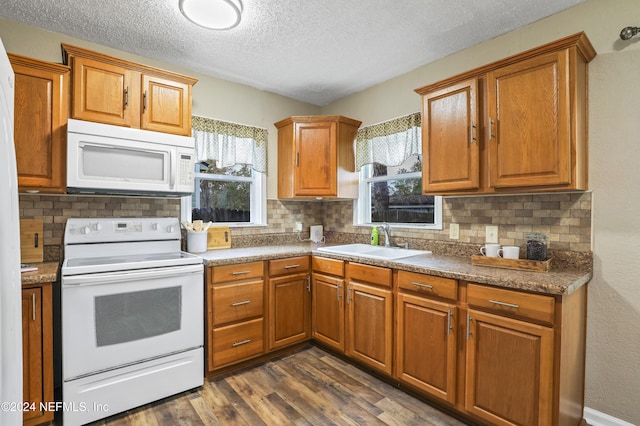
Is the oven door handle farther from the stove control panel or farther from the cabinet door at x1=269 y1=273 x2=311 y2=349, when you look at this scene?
the cabinet door at x1=269 y1=273 x2=311 y2=349

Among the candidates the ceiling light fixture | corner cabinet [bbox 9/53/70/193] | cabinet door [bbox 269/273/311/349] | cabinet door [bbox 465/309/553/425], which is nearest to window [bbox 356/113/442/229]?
cabinet door [bbox 269/273/311/349]

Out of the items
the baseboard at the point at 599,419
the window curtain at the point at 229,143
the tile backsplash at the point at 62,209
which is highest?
the window curtain at the point at 229,143

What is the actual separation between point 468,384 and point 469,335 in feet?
0.90

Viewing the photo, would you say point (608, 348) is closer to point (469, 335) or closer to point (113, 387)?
point (469, 335)

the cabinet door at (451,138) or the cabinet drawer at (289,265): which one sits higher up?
the cabinet door at (451,138)

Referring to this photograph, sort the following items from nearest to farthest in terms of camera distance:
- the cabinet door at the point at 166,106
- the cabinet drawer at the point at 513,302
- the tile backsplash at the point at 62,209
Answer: the cabinet drawer at the point at 513,302
the tile backsplash at the point at 62,209
the cabinet door at the point at 166,106

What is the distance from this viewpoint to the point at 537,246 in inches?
76.5

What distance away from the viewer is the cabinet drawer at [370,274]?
2262 mm

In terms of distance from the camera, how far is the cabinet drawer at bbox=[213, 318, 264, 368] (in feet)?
7.84

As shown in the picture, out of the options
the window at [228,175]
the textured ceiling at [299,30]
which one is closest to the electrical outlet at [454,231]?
Answer: the textured ceiling at [299,30]

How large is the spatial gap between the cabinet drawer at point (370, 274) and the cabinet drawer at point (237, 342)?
0.83 metres

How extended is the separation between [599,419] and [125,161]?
3246 mm

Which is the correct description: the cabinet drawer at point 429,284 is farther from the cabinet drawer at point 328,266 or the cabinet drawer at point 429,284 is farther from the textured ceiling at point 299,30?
the textured ceiling at point 299,30

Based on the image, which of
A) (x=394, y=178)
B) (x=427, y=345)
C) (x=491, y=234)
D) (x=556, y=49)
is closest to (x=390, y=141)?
(x=394, y=178)
